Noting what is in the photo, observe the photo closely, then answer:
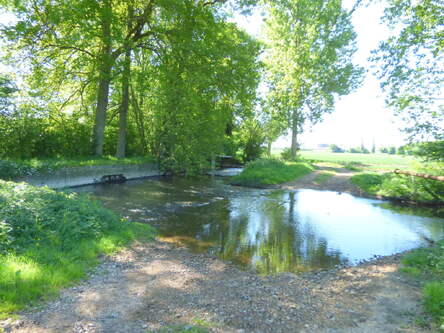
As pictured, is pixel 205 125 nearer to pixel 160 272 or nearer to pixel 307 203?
pixel 307 203

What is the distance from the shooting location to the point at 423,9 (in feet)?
33.9

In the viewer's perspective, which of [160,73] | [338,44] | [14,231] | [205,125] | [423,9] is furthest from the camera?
[338,44]

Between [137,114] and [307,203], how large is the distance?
17858 mm

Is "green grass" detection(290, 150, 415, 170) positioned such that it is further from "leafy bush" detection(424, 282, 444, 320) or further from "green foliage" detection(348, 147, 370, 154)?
"green foliage" detection(348, 147, 370, 154)

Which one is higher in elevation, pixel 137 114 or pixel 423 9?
pixel 423 9

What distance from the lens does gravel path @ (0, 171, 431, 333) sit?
4.16 m

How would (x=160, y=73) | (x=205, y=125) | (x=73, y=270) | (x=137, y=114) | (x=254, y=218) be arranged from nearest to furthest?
(x=73, y=270) → (x=254, y=218) → (x=160, y=73) → (x=205, y=125) → (x=137, y=114)

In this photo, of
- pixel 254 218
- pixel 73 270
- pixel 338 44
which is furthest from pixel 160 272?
pixel 338 44

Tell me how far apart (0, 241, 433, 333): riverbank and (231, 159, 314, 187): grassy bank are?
15513mm

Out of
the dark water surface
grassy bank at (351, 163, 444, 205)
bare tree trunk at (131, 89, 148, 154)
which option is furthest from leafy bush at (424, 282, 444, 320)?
bare tree trunk at (131, 89, 148, 154)

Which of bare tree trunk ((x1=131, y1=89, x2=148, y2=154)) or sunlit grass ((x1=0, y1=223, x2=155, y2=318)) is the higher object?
bare tree trunk ((x1=131, y1=89, x2=148, y2=154))

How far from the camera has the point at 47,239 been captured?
6.49 metres

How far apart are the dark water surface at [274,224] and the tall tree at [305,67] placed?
742 inches

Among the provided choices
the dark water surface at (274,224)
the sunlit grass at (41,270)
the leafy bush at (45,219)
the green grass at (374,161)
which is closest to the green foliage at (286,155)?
the green grass at (374,161)
